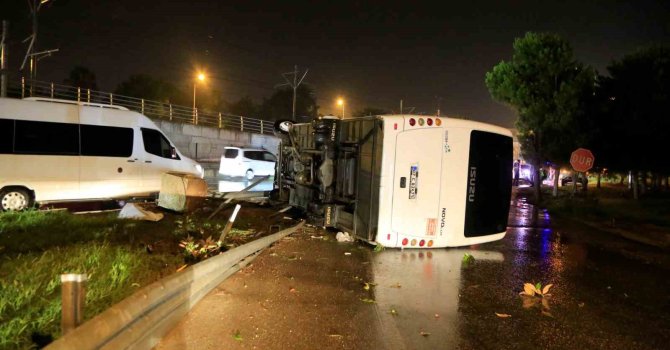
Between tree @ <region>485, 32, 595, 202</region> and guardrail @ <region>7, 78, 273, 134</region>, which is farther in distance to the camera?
guardrail @ <region>7, 78, 273, 134</region>

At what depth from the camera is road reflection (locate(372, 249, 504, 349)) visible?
181 inches

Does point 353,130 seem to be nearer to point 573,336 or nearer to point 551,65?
point 573,336

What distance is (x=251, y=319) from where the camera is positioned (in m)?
4.77

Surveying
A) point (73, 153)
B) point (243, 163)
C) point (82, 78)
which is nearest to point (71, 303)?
point (73, 153)

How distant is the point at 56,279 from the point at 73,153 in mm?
7073

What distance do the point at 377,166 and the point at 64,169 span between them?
7.30 meters

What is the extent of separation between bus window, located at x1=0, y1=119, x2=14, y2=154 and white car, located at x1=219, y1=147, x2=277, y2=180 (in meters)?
14.3

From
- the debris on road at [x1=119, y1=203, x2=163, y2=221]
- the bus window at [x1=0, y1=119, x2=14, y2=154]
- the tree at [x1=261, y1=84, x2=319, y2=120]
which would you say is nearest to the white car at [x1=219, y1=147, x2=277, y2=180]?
the bus window at [x1=0, y1=119, x2=14, y2=154]

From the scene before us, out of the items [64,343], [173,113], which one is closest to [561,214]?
[64,343]

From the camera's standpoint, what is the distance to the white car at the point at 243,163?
24.2 m

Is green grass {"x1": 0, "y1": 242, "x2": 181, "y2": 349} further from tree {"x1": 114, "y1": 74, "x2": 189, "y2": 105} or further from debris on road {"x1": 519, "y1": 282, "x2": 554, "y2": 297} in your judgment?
tree {"x1": 114, "y1": 74, "x2": 189, "y2": 105}

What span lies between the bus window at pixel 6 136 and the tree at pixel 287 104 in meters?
61.1

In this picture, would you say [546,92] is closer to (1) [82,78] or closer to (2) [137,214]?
(2) [137,214]

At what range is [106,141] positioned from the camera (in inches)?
444
